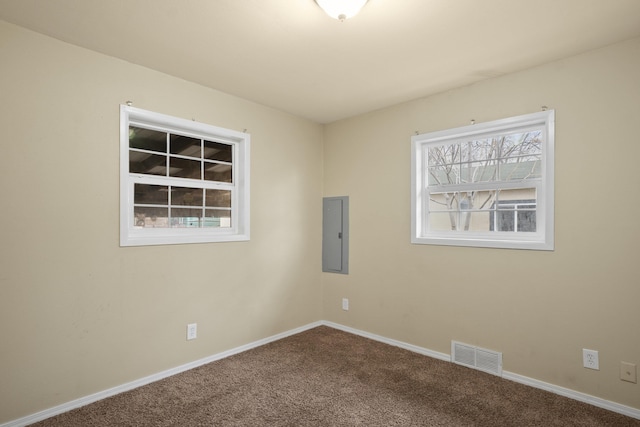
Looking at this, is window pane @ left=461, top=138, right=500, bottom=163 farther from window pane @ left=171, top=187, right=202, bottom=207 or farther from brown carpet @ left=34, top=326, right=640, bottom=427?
window pane @ left=171, top=187, right=202, bottom=207

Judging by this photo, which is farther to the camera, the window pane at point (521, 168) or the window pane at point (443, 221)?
the window pane at point (443, 221)

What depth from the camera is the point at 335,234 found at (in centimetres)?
394

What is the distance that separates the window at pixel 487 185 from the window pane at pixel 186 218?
6.59 ft

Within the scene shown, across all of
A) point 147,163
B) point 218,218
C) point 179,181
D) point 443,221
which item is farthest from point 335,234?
point 147,163

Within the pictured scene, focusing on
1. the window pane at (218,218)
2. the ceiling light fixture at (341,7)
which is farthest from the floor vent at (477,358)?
the ceiling light fixture at (341,7)

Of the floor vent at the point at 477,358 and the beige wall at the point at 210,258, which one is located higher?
the beige wall at the point at 210,258

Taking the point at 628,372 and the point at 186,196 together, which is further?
the point at 186,196

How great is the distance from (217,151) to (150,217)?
34.5 inches

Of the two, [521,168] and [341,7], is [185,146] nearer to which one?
[341,7]

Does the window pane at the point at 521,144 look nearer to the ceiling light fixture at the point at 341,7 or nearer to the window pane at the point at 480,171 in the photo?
the window pane at the point at 480,171

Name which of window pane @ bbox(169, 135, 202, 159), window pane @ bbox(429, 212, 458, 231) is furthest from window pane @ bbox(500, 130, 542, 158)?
window pane @ bbox(169, 135, 202, 159)

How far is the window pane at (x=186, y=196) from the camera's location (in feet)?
9.55

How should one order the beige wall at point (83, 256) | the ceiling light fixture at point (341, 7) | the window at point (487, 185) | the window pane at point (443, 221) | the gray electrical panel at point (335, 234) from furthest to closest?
the gray electrical panel at point (335, 234)
the window pane at point (443, 221)
the window at point (487, 185)
the beige wall at point (83, 256)
the ceiling light fixture at point (341, 7)

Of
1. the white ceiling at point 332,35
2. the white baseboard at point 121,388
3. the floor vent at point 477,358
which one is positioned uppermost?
the white ceiling at point 332,35
